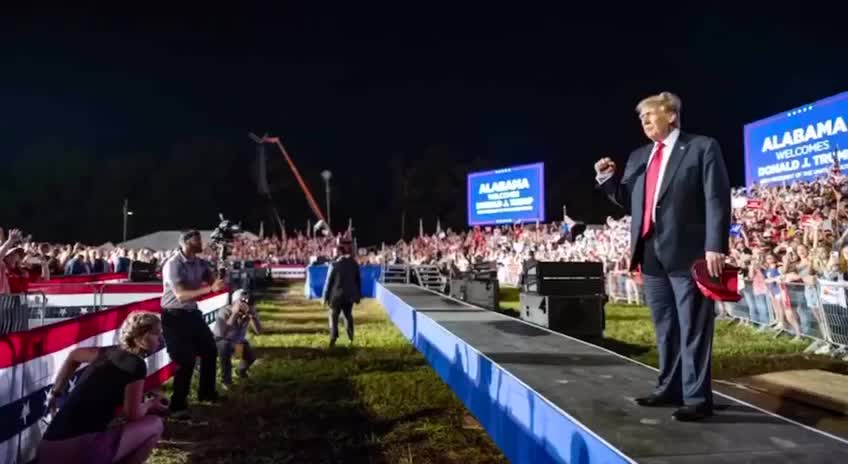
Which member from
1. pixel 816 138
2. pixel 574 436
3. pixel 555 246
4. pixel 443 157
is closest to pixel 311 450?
pixel 574 436

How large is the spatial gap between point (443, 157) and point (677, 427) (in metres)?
66.5

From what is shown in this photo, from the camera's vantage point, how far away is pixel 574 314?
11406 millimetres

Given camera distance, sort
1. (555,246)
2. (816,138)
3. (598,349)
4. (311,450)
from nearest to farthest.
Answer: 1. (311,450)
2. (598,349)
3. (816,138)
4. (555,246)

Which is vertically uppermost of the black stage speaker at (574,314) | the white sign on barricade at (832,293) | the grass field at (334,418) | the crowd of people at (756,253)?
the crowd of people at (756,253)

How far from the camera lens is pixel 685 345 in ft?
12.1

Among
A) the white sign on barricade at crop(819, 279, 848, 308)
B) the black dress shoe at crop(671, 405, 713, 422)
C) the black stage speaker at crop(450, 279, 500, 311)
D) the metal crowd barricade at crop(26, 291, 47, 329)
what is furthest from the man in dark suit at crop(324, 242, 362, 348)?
the black dress shoe at crop(671, 405, 713, 422)

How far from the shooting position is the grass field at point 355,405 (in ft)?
18.0

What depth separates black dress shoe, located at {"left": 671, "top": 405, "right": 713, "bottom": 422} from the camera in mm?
3643

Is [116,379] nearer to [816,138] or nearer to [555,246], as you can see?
[816,138]

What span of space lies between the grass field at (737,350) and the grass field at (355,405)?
2cm

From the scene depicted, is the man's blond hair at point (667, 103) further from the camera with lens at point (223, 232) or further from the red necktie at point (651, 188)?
the camera with lens at point (223, 232)

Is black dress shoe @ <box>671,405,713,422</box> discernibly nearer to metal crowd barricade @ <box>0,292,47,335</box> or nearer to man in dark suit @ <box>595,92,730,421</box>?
man in dark suit @ <box>595,92,730,421</box>

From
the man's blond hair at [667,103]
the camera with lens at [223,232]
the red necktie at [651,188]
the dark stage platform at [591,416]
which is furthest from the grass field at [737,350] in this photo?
the camera with lens at [223,232]

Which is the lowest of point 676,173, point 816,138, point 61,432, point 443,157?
point 61,432
